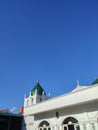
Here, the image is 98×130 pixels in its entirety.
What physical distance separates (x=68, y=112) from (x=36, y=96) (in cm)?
811

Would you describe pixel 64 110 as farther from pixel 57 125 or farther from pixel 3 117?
pixel 3 117

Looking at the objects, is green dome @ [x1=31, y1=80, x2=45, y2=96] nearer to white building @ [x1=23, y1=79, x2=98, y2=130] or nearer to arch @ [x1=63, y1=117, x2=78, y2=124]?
white building @ [x1=23, y1=79, x2=98, y2=130]

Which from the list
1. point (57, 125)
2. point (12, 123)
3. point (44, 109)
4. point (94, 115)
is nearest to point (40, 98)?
point (12, 123)

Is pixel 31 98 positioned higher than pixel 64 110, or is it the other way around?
pixel 31 98

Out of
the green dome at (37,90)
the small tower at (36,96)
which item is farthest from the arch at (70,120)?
the green dome at (37,90)

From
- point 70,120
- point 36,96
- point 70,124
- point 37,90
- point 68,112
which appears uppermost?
point 37,90

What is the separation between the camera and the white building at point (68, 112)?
11266mm

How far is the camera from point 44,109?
1448 cm

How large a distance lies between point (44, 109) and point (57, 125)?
1.92 m

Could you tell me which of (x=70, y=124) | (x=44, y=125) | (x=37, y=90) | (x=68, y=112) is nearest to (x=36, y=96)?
(x=37, y=90)

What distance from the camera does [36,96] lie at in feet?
66.9

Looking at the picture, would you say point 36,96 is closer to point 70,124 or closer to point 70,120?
point 70,120

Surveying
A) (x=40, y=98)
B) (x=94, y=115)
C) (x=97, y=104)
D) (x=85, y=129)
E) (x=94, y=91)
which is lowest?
(x=85, y=129)

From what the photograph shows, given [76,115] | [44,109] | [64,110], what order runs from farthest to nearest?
[44,109]
[64,110]
[76,115]
